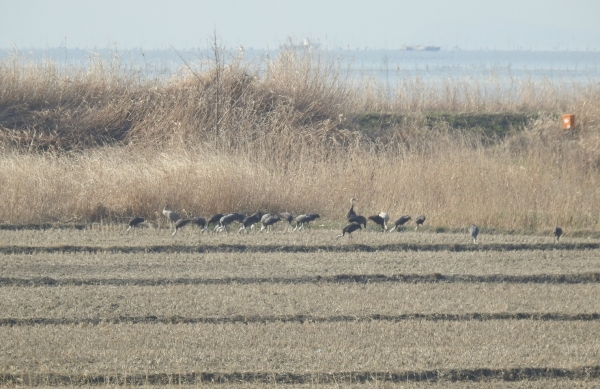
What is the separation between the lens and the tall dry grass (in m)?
14.2

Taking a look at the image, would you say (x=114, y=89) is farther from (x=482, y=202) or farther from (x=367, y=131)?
(x=482, y=202)

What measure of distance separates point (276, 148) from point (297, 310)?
35.0ft

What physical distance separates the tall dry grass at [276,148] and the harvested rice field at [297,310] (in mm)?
1689

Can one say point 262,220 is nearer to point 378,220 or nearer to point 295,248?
point 295,248

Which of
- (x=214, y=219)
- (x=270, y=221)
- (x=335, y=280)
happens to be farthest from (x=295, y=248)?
(x=335, y=280)

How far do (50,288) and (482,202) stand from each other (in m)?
8.18

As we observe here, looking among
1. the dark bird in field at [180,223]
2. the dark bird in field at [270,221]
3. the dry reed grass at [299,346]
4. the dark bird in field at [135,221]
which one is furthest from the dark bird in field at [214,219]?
the dry reed grass at [299,346]

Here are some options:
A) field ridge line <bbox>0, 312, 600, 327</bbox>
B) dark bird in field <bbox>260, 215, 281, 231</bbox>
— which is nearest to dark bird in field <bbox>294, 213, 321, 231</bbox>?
dark bird in field <bbox>260, 215, 281, 231</bbox>

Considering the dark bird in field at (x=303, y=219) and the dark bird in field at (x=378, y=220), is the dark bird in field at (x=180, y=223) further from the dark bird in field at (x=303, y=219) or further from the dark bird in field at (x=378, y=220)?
the dark bird in field at (x=378, y=220)

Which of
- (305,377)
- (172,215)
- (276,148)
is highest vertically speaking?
(276,148)

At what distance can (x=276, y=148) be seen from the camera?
18875mm

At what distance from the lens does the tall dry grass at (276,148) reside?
1422 centimetres

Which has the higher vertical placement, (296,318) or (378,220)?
(378,220)

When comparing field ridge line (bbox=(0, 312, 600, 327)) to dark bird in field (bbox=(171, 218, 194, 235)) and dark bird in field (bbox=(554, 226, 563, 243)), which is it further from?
dark bird in field (bbox=(171, 218, 194, 235))
